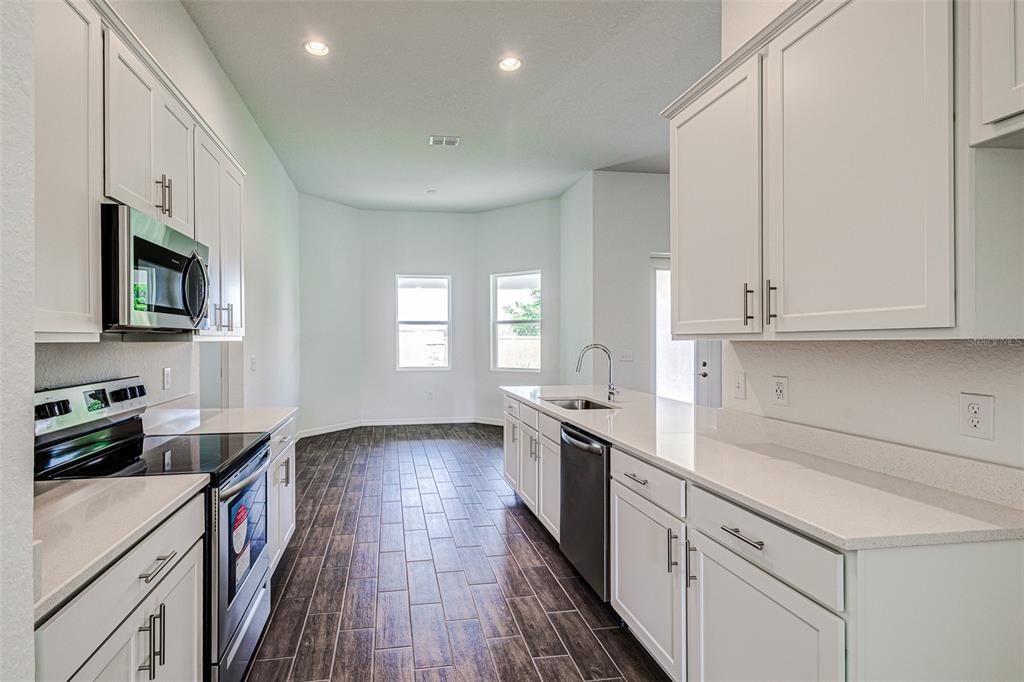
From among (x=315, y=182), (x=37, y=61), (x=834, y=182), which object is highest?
(x=315, y=182)

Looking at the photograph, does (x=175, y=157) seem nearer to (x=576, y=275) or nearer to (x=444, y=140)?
(x=444, y=140)

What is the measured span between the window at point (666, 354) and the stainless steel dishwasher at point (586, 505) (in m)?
3.74

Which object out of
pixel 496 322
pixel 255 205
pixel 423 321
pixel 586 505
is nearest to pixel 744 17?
pixel 586 505

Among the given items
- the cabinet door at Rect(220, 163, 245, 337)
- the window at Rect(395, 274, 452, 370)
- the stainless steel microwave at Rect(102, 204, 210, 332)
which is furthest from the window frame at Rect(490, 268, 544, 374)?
the stainless steel microwave at Rect(102, 204, 210, 332)

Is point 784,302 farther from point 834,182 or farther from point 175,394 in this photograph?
point 175,394

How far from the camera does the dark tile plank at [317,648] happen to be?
7.32 feet

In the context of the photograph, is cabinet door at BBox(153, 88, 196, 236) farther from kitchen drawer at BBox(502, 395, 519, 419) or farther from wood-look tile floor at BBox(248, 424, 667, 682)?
kitchen drawer at BBox(502, 395, 519, 419)

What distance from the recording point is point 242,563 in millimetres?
2139

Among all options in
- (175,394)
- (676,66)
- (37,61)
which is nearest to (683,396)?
(676,66)

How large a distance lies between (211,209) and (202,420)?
3.72ft

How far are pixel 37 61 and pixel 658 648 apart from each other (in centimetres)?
249

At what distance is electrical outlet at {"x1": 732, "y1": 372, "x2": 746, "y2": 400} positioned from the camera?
250 centimetres

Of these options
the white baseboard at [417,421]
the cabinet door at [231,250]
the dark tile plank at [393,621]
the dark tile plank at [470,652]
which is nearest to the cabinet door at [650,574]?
the dark tile plank at [470,652]

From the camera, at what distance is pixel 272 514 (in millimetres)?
2779
